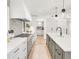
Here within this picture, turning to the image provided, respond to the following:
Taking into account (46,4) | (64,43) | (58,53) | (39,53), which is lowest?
(39,53)

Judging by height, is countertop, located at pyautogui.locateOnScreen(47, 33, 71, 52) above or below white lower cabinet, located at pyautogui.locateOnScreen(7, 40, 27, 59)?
above

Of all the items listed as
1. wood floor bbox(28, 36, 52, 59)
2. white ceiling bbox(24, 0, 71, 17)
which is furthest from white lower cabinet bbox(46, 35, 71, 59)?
white ceiling bbox(24, 0, 71, 17)

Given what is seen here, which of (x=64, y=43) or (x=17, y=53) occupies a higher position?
(x=64, y=43)

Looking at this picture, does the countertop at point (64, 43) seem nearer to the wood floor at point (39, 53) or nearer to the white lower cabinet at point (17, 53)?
the white lower cabinet at point (17, 53)

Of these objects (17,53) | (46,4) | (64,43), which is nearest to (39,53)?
(46,4)

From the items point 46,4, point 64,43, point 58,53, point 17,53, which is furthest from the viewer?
point 46,4

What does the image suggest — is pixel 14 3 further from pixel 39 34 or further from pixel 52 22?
pixel 39 34

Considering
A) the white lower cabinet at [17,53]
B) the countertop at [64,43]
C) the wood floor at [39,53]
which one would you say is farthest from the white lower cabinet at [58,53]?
the wood floor at [39,53]

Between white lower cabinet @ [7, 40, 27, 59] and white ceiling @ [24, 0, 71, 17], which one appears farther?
white ceiling @ [24, 0, 71, 17]

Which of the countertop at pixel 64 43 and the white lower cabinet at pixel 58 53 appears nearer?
the white lower cabinet at pixel 58 53

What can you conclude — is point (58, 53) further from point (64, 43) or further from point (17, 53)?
point (17, 53)

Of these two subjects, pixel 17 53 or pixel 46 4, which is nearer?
pixel 17 53

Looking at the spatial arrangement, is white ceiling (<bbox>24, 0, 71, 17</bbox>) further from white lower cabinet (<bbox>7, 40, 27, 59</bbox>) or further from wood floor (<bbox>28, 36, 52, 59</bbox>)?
white lower cabinet (<bbox>7, 40, 27, 59</bbox>)

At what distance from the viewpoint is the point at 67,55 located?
2.54 metres
